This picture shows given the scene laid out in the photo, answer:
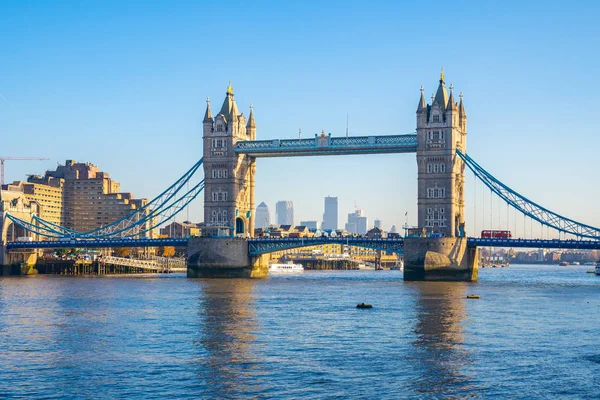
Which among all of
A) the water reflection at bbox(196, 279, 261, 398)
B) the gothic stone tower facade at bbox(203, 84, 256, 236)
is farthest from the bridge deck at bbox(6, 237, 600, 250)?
the water reflection at bbox(196, 279, 261, 398)

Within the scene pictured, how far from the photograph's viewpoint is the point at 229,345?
53.9 m

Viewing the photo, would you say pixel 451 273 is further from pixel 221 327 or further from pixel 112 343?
pixel 112 343

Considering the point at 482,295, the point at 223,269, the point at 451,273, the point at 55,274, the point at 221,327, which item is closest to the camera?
the point at 221,327

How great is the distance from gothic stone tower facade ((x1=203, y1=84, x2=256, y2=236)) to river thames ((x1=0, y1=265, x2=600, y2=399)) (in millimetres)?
55358

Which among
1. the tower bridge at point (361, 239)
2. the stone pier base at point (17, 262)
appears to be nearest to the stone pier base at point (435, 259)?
the tower bridge at point (361, 239)

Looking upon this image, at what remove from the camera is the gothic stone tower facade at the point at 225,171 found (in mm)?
144875

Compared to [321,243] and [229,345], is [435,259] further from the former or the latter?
[229,345]

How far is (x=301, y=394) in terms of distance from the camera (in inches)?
1583

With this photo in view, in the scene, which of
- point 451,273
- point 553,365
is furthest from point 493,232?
point 553,365

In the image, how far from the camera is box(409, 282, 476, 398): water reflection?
42.0m

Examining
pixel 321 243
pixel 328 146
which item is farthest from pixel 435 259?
pixel 328 146

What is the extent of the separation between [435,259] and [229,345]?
250 ft

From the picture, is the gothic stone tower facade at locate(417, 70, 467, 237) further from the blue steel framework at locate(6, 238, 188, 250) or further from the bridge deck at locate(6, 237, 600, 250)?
the blue steel framework at locate(6, 238, 188, 250)

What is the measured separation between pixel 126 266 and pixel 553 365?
143 m
